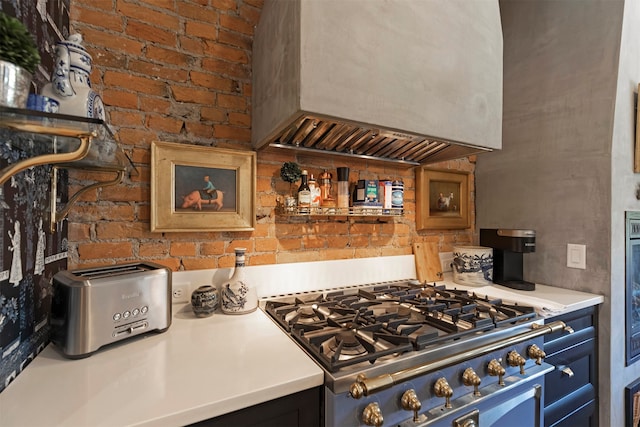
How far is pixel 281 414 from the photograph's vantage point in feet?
2.33

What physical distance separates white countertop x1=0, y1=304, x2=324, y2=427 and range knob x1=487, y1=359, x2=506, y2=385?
627 mm

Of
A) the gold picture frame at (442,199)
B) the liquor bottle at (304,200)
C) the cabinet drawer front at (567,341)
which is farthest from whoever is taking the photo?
the gold picture frame at (442,199)

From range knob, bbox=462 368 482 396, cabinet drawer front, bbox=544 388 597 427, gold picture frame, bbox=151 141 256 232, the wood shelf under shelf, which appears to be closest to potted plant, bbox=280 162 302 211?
the wood shelf under shelf

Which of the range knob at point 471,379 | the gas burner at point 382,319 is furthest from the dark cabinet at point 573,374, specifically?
the range knob at point 471,379

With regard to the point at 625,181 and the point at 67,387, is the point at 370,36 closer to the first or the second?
the point at 67,387

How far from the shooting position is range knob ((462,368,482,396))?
0.89 meters

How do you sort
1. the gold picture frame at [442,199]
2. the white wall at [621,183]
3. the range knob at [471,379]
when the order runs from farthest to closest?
the gold picture frame at [442,199]
the white wall at [621,183]
the range knob at [471,379]

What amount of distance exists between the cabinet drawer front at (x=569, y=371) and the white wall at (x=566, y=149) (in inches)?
4.5

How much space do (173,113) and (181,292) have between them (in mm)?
785

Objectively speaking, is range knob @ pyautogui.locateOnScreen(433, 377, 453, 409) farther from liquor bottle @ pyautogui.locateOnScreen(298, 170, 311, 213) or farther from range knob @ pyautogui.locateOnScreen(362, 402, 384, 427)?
liquor bottle @ pyautogui.locateOnScreen(298, 170, 311, 213)

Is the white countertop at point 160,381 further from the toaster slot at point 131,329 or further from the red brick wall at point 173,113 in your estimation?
the red brick wall at point 173,113

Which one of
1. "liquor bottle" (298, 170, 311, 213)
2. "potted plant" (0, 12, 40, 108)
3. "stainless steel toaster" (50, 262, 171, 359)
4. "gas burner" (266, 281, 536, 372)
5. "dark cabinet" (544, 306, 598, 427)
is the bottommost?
"dark cabinet" (544, 306, 598, 427)

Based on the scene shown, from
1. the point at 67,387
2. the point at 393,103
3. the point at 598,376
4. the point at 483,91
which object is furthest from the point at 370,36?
the point at 598,376

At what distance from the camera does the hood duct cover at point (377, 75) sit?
0.94 meters
